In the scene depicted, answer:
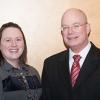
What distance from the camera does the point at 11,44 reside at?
94.1 inches

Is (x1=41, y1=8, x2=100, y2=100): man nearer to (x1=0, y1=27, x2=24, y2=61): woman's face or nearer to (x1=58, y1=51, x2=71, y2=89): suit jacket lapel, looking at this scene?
(x1=58, y1=51, x2=71, y2=89): suit jacket lapel

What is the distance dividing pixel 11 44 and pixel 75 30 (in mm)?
549

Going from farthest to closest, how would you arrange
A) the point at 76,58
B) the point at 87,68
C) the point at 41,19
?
the point at 41,19
the point at 76,58
the point at 87,68

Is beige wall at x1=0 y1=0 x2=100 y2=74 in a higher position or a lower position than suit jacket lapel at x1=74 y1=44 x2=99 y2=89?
higher

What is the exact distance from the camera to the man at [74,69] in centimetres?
226

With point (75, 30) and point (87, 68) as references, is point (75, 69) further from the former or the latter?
point (75, 30)

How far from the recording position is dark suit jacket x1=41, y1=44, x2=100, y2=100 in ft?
7.38

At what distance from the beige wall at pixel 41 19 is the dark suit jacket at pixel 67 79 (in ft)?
0.90

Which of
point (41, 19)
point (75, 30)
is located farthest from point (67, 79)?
point (41, 19)

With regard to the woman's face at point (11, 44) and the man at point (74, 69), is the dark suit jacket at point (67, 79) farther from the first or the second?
the woman's face at point (11, 44)

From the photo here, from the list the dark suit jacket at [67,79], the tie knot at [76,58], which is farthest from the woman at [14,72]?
the tie knot at [76,58]

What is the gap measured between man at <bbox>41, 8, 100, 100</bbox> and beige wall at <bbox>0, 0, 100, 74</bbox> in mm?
276

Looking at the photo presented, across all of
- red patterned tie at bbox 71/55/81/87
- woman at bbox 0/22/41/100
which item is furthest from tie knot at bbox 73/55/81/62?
woman at bbox 0/22/41/100

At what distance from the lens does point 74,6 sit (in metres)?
2.77
